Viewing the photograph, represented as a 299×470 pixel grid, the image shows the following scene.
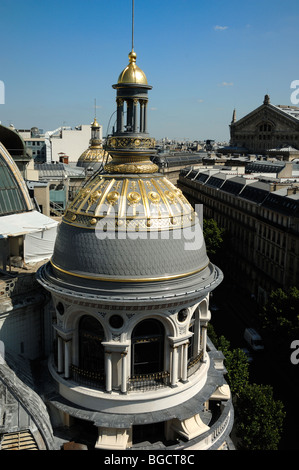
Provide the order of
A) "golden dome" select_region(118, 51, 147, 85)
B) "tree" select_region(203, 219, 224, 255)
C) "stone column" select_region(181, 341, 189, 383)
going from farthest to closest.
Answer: "tree" select_region(203, 219, 224, 255) < "golden dome" select_region(118, 51, 147, 85) < "stone column" select_region(181, 341, 189, 383)

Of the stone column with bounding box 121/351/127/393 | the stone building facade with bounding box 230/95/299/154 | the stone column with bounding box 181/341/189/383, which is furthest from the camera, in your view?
the stone building facade with bounding box 230/95/299/154

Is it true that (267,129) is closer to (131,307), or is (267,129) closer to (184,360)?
(184,360)

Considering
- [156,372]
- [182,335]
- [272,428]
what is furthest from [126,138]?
[272,428]

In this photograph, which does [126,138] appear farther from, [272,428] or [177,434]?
[272,428]

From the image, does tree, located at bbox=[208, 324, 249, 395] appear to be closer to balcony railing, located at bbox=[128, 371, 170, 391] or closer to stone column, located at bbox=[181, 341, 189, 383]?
stone column, located at bbox=[181, 341, 189, 383]

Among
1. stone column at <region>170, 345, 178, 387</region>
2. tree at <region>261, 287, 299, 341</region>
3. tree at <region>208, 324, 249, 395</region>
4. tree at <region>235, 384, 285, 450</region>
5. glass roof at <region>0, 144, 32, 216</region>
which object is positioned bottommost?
tree at <region>235, 384, 285, 450</region>

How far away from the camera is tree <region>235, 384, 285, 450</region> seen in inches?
1581

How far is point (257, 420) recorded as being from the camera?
4041 centimetres

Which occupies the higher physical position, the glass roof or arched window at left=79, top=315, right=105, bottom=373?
the glass roof

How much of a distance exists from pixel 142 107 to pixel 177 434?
2315cm

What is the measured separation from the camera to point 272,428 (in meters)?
40.8

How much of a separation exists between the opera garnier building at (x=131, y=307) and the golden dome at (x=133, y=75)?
89mm

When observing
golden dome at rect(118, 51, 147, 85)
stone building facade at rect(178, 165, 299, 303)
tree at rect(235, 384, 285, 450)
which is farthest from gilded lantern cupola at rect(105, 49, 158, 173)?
stone building facade at rect(178, 165, 299, 303)

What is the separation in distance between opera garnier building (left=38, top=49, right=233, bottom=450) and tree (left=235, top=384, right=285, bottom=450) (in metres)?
7.17
